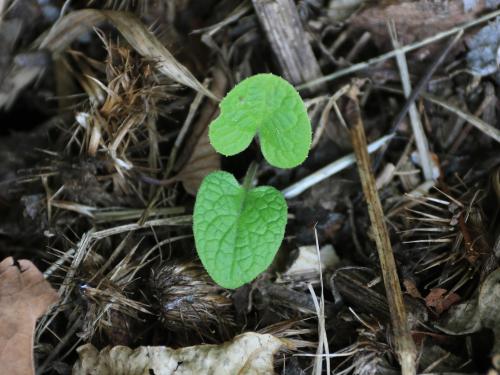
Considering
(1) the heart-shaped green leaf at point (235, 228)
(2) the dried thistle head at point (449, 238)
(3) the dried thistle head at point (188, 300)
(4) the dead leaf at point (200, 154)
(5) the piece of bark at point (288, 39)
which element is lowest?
(2) the dried thistle head at point (449, 238)

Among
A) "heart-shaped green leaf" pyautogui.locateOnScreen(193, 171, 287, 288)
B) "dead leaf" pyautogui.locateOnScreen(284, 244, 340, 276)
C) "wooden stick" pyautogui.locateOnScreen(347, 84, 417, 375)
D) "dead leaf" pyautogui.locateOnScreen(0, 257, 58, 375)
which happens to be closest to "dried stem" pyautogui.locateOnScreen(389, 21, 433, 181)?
"wooden stick" pyautogui.locateOnScreen(347, 84, 417, 375)

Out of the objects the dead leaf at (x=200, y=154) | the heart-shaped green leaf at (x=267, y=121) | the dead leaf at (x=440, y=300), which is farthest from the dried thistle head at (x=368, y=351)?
the dead leaf at (x=200, y=154)

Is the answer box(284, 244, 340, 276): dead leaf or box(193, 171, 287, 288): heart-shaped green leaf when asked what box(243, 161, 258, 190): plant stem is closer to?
box(193, 171, 287, 288): heart-shaped green leaf

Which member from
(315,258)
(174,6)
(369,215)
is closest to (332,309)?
(315,258)

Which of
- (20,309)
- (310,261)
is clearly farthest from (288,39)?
(20,309)

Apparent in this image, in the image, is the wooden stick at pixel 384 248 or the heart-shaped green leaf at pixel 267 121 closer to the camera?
the wooden stick at pixel 384 248

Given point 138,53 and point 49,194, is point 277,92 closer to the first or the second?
point 138,53

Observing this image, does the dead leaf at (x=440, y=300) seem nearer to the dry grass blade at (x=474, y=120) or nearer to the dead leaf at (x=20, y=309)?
the dry grass blade at (x=474, y=120)
